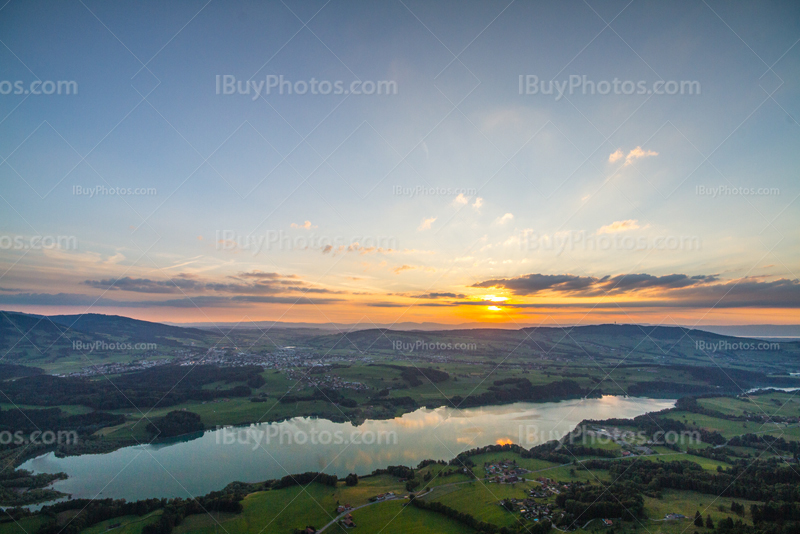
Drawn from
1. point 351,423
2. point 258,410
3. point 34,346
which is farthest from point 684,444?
point 34,346

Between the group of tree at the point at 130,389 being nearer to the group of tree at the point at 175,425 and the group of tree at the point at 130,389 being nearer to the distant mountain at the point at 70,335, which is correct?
the group of tree at the point at 175,425

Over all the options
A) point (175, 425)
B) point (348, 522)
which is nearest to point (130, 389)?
point (175, 425)

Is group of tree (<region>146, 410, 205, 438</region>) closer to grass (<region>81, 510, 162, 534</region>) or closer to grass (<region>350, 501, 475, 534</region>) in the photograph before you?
grass (<region>81, 510, 162, 534</region>)

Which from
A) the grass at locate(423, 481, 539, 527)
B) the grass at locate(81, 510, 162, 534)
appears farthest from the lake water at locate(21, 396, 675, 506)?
the grass at locate(423, 481, 539, 527)

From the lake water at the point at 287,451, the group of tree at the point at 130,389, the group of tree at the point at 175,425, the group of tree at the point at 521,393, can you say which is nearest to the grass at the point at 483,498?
the lake water at the point at 287,451

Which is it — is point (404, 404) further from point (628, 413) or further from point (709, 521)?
point (709, 521)

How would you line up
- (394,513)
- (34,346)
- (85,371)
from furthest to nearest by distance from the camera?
1. (34,346)
2. (85,371)
3. (394,513)

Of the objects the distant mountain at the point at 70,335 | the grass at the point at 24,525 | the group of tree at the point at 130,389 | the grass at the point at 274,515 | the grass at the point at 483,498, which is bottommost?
the grass at the point at 483,498

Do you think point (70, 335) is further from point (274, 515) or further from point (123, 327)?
point (274, 515)
